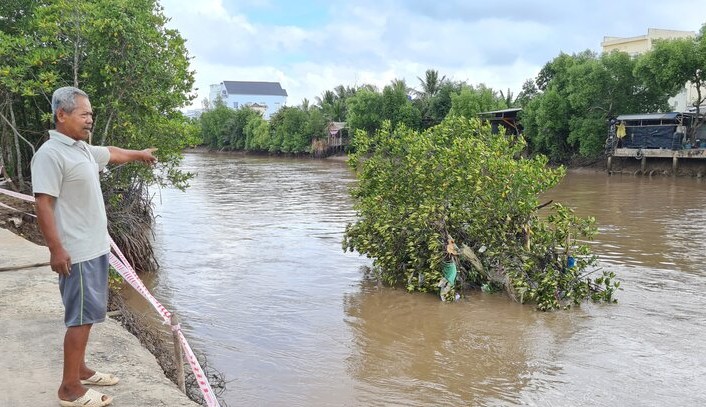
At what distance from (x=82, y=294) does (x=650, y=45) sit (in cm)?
4799

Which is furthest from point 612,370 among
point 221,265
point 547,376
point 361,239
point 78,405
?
point 221,265

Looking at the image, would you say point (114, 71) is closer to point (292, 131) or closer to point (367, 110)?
point (367, 110)

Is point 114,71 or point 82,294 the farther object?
point 114,71

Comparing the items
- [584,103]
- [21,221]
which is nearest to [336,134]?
[584,103]

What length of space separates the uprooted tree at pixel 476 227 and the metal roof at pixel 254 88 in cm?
10862

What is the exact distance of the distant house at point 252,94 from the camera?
11456cm

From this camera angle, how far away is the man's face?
3.29 m

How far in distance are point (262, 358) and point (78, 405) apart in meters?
3.59

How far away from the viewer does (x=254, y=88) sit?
387 ft

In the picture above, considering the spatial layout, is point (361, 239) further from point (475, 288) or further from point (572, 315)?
point (572, 315)

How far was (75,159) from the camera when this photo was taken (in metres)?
3.28

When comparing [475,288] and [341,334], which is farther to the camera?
[475,288]

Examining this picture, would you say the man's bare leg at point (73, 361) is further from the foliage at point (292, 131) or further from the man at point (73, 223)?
the foliage at point (292, 131)

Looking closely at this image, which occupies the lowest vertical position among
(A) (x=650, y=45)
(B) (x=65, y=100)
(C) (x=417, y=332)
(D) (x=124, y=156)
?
(C) (x=417, y=332)
